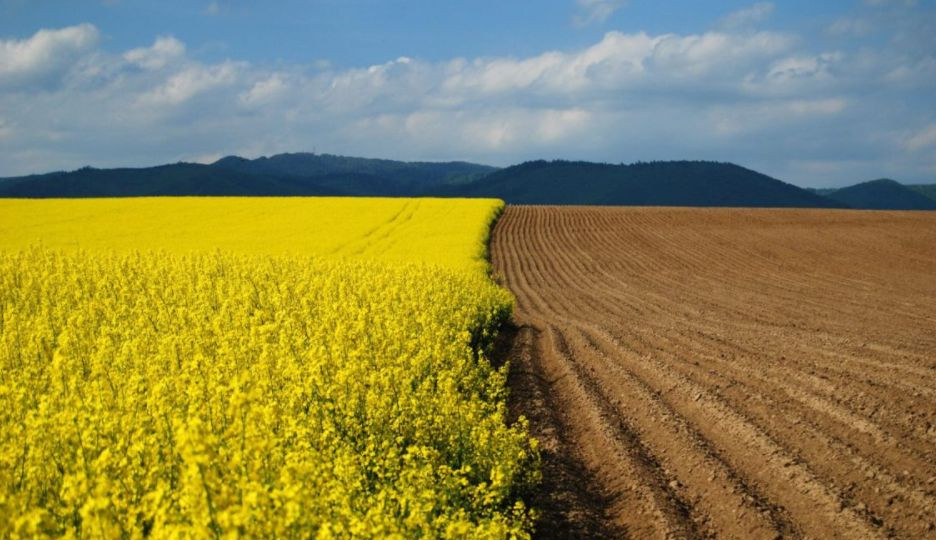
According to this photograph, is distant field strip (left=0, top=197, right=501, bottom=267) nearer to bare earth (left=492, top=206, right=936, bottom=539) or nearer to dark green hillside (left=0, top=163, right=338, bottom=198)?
bare earth (left=492, top=206, right=936, bottom=539)

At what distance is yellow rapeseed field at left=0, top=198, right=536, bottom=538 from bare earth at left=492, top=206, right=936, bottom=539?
1085 millimetres

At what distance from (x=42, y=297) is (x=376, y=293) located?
8022mm

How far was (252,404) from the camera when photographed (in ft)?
20.6

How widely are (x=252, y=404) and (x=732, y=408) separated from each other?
719cm

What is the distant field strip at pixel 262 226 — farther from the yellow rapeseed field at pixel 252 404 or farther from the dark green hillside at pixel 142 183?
the dark green hillside at pixel 142 183

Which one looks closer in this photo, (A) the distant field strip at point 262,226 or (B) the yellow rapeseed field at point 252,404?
(B) the yellow rapeseed field at point 252,404

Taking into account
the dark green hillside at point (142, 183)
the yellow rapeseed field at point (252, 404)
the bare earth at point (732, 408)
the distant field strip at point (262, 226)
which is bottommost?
the bare earth at point (732, 408)

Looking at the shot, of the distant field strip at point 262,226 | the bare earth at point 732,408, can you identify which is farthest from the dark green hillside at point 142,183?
the bare earth at point 732,408

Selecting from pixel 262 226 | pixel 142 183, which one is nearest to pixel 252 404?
pixel 262 226

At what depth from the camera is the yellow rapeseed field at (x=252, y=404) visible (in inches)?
173

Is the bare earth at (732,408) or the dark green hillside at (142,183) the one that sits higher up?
the dark green hillside at (142,183)

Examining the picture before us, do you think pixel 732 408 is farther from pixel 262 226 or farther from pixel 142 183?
pixel 142 183

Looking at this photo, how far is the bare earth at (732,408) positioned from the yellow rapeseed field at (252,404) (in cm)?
109

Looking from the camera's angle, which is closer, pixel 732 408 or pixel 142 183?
pixel 732 408
